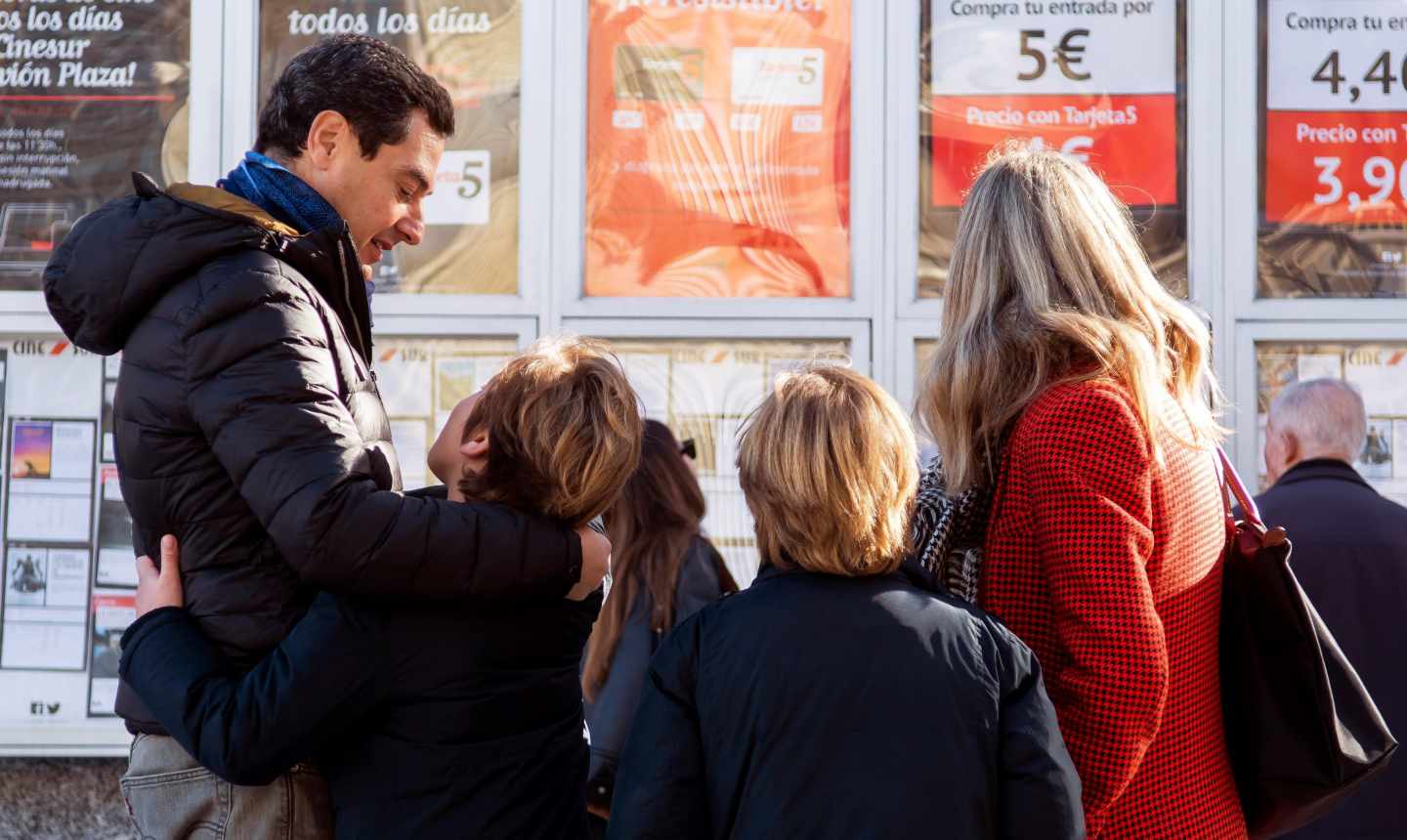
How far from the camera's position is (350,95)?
2.26 meters

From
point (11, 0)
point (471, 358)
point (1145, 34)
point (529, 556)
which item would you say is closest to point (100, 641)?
point (471, 358)

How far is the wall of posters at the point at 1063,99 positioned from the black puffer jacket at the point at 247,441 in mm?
2978

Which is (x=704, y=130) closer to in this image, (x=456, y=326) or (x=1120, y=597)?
→ (x=456, y=326)

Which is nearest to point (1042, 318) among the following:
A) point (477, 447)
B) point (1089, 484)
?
point (1089, 484)

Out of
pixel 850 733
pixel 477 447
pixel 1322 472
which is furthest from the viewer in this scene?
pixel 1322 472

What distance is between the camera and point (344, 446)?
198cm

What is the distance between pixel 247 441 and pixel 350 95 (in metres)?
0.63

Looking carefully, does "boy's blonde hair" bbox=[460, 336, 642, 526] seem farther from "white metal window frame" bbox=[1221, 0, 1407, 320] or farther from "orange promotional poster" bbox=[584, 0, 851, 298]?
"white metal window frame" bbox=[1221, 0, 1407, 320]

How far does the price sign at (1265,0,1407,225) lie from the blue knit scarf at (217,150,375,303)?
3.46 meters

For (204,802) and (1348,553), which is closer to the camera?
(204,802)

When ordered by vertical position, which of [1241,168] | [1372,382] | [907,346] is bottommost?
[1372,382]

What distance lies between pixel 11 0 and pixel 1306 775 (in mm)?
4614

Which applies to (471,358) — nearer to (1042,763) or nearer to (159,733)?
(159,733)

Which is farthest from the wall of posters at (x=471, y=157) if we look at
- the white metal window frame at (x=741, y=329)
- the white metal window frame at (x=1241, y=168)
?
the white metal window frame at (x=1241, y=168)
